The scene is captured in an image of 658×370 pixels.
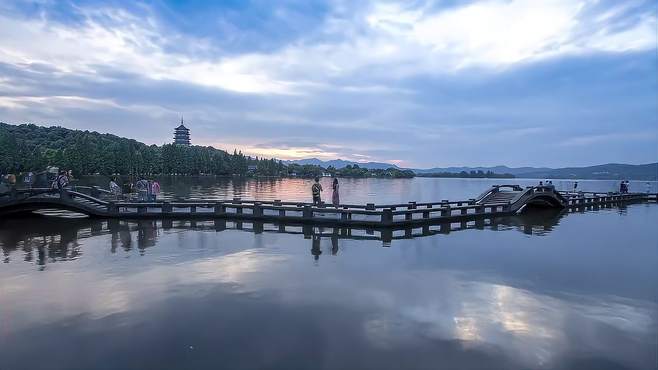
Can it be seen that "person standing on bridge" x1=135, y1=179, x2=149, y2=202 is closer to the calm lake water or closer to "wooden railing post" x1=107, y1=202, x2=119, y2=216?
"wooden railing post" x1=107, y1=202, x2=119, y2=216

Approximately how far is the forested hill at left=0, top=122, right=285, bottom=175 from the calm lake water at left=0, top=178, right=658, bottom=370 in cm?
7801

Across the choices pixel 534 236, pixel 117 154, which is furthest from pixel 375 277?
pixel 117 154

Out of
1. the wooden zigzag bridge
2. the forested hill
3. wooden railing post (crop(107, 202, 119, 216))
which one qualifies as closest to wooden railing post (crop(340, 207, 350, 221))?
the wooden zigzag bridge

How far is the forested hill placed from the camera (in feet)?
240

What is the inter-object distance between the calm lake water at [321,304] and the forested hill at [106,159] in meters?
78.0

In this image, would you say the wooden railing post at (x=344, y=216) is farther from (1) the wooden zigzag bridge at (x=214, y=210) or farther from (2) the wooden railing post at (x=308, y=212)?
(2) the wooden railing post at (x=308, y=212)

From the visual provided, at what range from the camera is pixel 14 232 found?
516 inches

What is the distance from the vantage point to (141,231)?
13.5 metres

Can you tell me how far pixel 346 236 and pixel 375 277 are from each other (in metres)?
4.96

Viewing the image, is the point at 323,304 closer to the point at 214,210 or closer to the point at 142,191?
the point at 214,210

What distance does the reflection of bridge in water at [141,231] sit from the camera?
10.6m

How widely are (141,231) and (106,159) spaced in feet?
273

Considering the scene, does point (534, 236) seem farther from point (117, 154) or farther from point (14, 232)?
point (117, 154)

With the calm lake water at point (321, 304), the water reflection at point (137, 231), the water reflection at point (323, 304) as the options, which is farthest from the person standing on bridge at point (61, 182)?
the calm lake water at point (321, 304)
